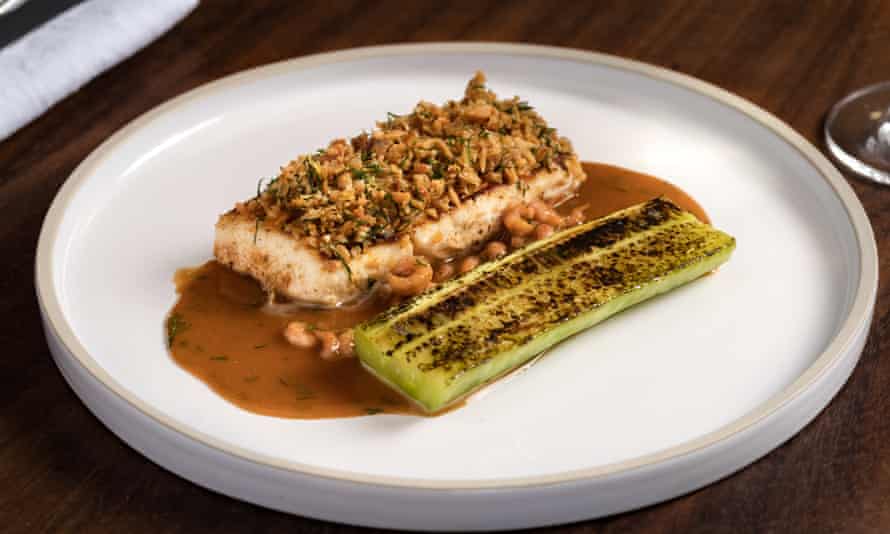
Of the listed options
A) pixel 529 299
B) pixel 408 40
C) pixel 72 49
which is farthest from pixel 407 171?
pixel 72 49

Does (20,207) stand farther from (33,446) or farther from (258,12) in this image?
(258,12)

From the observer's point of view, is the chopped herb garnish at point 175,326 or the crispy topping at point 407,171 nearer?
the chopped herb garnish at point 175,326

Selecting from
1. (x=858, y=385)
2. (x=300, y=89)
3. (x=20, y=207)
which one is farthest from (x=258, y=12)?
(x=858, y=385)

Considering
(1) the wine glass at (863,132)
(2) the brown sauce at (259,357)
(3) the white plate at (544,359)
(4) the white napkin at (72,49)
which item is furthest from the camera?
(4) the white napkin at (72,49)

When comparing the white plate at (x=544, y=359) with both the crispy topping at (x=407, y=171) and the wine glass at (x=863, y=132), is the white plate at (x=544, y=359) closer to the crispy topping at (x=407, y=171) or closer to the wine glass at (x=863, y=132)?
the wine glass at (x=863, y=132)

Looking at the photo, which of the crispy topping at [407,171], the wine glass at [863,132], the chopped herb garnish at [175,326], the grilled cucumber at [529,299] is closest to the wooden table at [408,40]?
the wine glass at [863,132]

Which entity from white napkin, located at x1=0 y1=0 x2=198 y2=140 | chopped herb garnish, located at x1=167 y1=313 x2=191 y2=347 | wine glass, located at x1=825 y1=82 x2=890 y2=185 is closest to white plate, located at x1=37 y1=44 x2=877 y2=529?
chopped herb garnish, located at x1=167 y1=313 x2=191 y2=347
